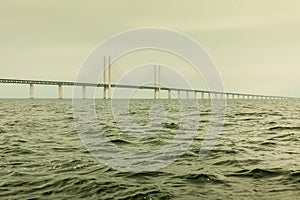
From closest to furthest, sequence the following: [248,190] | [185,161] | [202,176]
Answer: [248,190], [202,176], [185,161]

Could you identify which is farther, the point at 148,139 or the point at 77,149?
the point at 148,139

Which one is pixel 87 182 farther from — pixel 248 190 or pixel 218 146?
pixel 218 146

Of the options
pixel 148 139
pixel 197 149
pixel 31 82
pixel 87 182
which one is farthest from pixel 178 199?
pixel 31 82

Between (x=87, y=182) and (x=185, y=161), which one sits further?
(x=185, y=161)

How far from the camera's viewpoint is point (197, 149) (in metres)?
14.8

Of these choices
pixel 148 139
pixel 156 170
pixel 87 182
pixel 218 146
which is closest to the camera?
pixel 87 182

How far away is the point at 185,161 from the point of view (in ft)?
40.3

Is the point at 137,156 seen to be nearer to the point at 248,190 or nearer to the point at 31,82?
the point at 248,190

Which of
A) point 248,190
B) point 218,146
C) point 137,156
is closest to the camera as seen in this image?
point 248,190

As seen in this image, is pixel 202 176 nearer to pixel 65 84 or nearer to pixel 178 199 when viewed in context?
pixel 178 199

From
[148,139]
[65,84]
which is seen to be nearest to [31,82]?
[65,84]

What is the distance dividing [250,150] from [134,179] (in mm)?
6520

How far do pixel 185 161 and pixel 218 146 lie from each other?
3.58 metres

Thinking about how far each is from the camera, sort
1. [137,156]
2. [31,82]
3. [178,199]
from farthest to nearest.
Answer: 1. [31,82]
2. [137,156]
3. [178,199]
